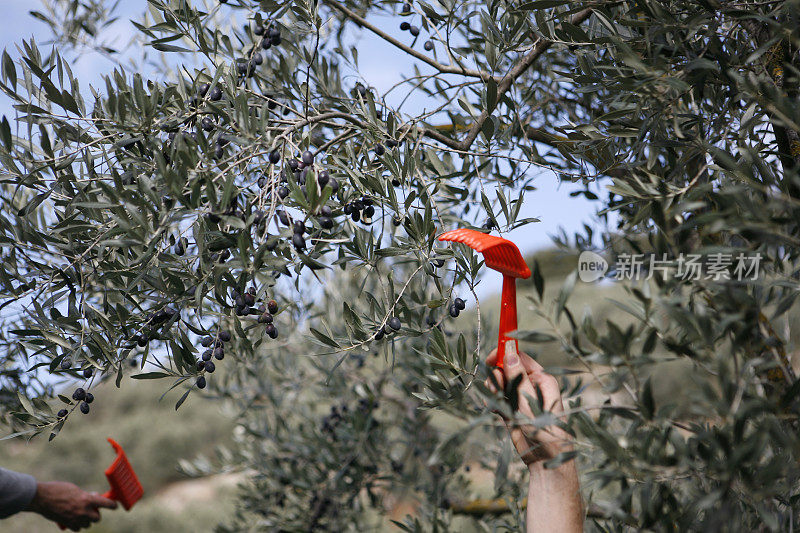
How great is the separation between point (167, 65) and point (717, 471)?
119 inches

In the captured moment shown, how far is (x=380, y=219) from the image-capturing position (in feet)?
5.88

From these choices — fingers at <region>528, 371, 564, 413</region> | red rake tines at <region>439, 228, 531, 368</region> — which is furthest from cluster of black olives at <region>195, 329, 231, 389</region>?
fingers at <region>528, 371, 564, 413</region>

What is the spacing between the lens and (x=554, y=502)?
1537mm

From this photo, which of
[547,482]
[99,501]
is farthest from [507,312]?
[99,501]

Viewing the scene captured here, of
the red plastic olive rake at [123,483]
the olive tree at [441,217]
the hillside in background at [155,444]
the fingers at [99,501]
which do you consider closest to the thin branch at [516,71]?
the olive tree at [441,217]

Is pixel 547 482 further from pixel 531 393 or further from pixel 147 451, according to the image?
pixel 147 451

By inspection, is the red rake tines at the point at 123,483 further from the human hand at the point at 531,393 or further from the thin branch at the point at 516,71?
the thin branch at the point at 516,71

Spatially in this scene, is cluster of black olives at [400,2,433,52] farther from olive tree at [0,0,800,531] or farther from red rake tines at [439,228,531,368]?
red rake tines at [439,228,531,368]

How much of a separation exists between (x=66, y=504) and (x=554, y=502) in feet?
8.94

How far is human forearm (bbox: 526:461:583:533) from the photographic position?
4.99ft

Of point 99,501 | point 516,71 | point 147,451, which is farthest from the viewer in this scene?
point 147,451

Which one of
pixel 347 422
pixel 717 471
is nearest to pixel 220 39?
pixel 717 471

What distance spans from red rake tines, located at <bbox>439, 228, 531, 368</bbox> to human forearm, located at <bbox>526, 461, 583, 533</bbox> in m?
0.31

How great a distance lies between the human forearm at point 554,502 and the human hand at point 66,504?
2.46 meters
